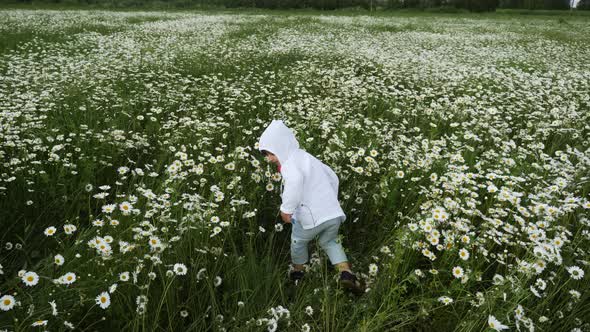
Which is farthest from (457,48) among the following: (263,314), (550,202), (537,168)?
(263,314)

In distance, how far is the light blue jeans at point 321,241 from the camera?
8.63 feet

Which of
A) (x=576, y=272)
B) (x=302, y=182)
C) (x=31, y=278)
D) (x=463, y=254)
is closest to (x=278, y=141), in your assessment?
(x=302, y=182)

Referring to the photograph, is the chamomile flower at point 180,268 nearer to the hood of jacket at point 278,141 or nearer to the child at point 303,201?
the child at point 303,201

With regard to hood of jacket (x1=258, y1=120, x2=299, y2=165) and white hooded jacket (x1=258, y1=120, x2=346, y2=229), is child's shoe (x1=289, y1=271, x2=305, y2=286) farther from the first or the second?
hood of jacket (x1=258, y1=120, x2=299, y2=165)

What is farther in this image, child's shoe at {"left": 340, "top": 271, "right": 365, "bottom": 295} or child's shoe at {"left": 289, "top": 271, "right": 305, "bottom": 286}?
child's shoe at {"left": 289, "top": 271, "right": 305, "bottom": 286}

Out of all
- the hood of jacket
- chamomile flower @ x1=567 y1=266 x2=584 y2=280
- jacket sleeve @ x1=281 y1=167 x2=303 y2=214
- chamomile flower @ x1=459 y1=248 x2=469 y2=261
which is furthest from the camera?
the hood of jacket

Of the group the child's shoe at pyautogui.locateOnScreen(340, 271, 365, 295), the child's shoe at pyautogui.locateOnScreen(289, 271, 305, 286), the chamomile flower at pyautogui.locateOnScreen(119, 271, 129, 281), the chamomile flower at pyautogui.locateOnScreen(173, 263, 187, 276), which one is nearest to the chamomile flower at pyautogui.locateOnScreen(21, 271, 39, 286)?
the chamomile flower at pyautogui.locateOnScreen(119, 271, 129, 281)

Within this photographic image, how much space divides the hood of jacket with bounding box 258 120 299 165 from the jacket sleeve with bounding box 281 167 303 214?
0.63ft

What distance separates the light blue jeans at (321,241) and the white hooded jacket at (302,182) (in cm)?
5

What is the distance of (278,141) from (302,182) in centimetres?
35

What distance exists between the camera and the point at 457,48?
44.3 ft

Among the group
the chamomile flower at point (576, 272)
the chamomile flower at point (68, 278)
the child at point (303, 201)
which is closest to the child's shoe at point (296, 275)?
the child at point (303, 201)

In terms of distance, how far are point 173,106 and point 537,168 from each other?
4912mm

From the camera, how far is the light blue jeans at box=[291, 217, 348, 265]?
2.63m
